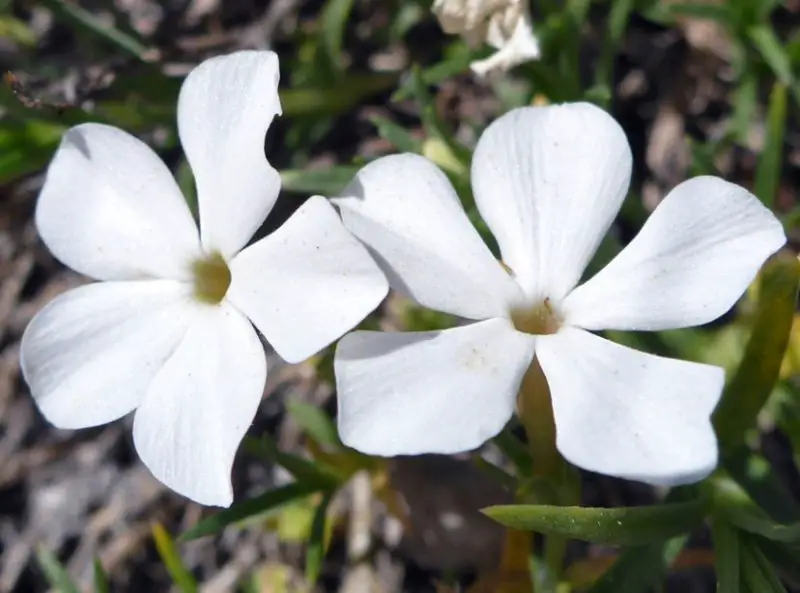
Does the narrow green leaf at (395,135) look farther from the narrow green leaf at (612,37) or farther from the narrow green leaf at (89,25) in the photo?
the narrow green leaf at (89,25)

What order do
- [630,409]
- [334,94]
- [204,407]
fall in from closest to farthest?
[630,409] → [204,407] → [334,94]

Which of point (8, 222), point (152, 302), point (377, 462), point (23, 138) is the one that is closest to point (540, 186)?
point (152, 302)

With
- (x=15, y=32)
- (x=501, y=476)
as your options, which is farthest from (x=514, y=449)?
(x=15, y=32)

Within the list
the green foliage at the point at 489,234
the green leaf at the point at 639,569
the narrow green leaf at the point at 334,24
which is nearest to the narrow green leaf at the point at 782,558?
the green foliage at the point at 489,234

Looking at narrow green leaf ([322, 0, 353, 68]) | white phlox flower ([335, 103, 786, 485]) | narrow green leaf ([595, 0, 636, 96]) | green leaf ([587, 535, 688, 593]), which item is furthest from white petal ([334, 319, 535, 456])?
narrow green leaf ([322, 0, 353, 68])

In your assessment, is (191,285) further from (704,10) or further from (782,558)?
(704,10)
